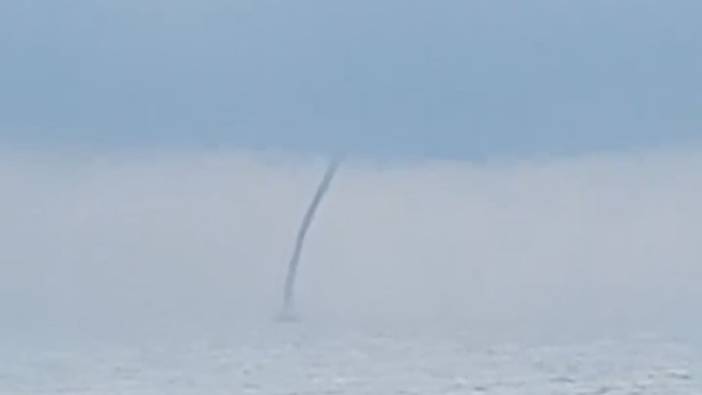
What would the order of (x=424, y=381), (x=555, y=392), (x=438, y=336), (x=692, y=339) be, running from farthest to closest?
(x=438, y=336) → (x=692, y=339) → (x=424, y=381) → (x=555, y=392)

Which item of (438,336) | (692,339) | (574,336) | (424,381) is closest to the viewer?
(424,381)

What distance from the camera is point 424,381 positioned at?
12406mm

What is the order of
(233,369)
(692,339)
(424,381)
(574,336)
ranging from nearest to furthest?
(424,381), (233,369), (692,339), (574,336)

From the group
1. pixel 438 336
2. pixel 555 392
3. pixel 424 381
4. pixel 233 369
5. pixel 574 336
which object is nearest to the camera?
pixel 555 392

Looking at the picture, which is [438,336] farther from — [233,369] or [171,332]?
[233,369]

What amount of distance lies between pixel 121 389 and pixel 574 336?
635 cm

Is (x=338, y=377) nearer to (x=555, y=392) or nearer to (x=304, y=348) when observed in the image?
(x=555, y=392)

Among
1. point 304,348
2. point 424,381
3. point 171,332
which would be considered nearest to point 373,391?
point 424,381

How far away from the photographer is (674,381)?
12023mm

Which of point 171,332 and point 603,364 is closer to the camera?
point 603,364

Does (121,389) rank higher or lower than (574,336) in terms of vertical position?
lower

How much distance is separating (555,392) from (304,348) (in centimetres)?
460

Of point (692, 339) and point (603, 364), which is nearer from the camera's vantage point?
point (603, 364)

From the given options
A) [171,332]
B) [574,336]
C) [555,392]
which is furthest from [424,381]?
[171,332]
